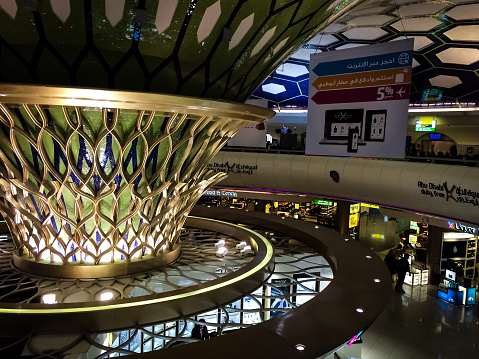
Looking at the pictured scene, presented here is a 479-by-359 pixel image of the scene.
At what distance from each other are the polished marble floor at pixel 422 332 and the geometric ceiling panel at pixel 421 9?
Answer: 747 centimetres

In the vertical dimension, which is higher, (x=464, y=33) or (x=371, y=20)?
(x=371, y=20)

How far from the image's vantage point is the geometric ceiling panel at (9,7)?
9.65 feet

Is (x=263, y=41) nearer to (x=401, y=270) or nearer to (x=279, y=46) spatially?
(x=279, y=46)

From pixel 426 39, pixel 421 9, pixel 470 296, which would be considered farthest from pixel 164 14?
pixel 426 39

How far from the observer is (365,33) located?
536 inches

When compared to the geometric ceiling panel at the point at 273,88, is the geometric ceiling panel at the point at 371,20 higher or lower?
higher

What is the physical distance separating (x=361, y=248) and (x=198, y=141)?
2.35m

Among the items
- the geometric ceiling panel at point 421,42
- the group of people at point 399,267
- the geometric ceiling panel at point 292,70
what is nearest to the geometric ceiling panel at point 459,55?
the geometric ceiling panel at point 421,42

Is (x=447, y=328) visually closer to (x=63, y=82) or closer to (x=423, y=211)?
(x=423, y=211)

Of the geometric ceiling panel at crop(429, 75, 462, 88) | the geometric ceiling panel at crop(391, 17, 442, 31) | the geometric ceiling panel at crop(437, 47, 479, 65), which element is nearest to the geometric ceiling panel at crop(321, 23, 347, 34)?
the geometric ceiling panel at crop(391, 17, 442, 31)

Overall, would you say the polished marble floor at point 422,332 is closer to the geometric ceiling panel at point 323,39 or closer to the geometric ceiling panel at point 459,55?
the geometric ceiling panel at point 459,55

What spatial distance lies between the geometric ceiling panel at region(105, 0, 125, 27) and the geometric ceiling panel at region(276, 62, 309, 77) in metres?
14.8

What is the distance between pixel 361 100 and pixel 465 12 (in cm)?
510

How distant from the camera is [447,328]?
32.8 ft
